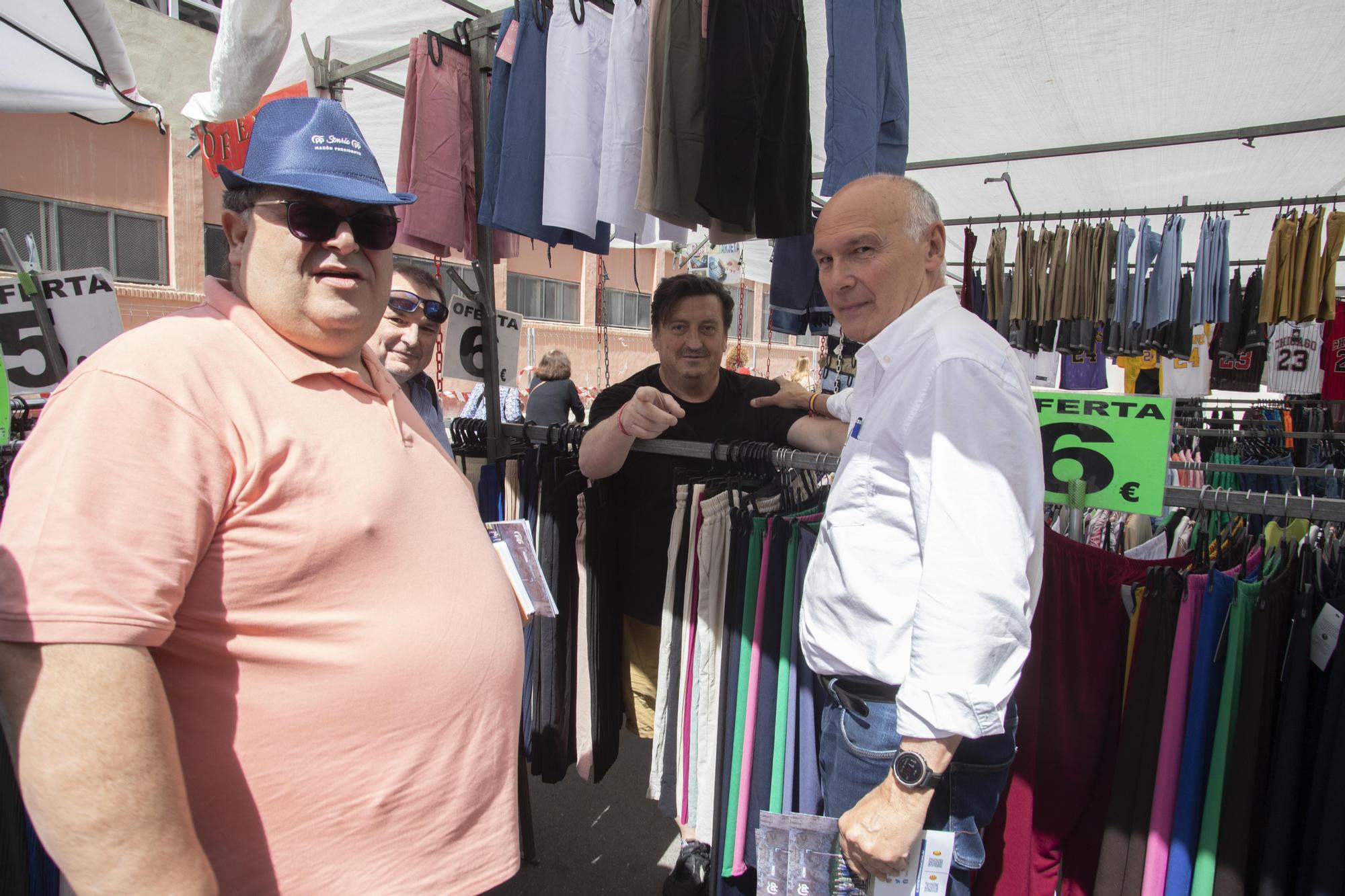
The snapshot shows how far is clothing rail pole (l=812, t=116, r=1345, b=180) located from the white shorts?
3086 millimetres

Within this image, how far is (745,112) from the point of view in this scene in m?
2.33

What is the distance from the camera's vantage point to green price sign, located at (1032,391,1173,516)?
1.63 m

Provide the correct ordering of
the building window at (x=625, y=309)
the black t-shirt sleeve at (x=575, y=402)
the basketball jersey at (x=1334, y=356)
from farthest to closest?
the building window at (x=625, y=309) < the black t-shirt sleeve at (x=575, y=402) < the basketball jersey at (x=1334, y=356)

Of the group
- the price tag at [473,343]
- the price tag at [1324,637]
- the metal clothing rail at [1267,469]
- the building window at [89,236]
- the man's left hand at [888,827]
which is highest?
the building window at [89,236]

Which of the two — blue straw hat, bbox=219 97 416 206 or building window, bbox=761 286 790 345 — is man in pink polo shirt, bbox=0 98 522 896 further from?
building window, bbox=761 286 790 345

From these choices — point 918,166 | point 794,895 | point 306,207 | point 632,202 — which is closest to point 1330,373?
point 918,166

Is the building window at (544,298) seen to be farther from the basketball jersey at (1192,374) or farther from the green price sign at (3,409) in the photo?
the green price sign at (3,409)

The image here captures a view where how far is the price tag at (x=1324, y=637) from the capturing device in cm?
142

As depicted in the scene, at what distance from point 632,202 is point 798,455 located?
1.27m

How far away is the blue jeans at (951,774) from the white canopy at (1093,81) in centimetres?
251

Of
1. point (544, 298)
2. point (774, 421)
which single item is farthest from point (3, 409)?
point (544, 298)

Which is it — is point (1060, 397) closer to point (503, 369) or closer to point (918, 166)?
point (503, 369)

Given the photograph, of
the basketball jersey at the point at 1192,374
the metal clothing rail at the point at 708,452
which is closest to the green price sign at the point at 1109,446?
the metal clothing rail at the point at 708,452

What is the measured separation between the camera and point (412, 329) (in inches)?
95.9
